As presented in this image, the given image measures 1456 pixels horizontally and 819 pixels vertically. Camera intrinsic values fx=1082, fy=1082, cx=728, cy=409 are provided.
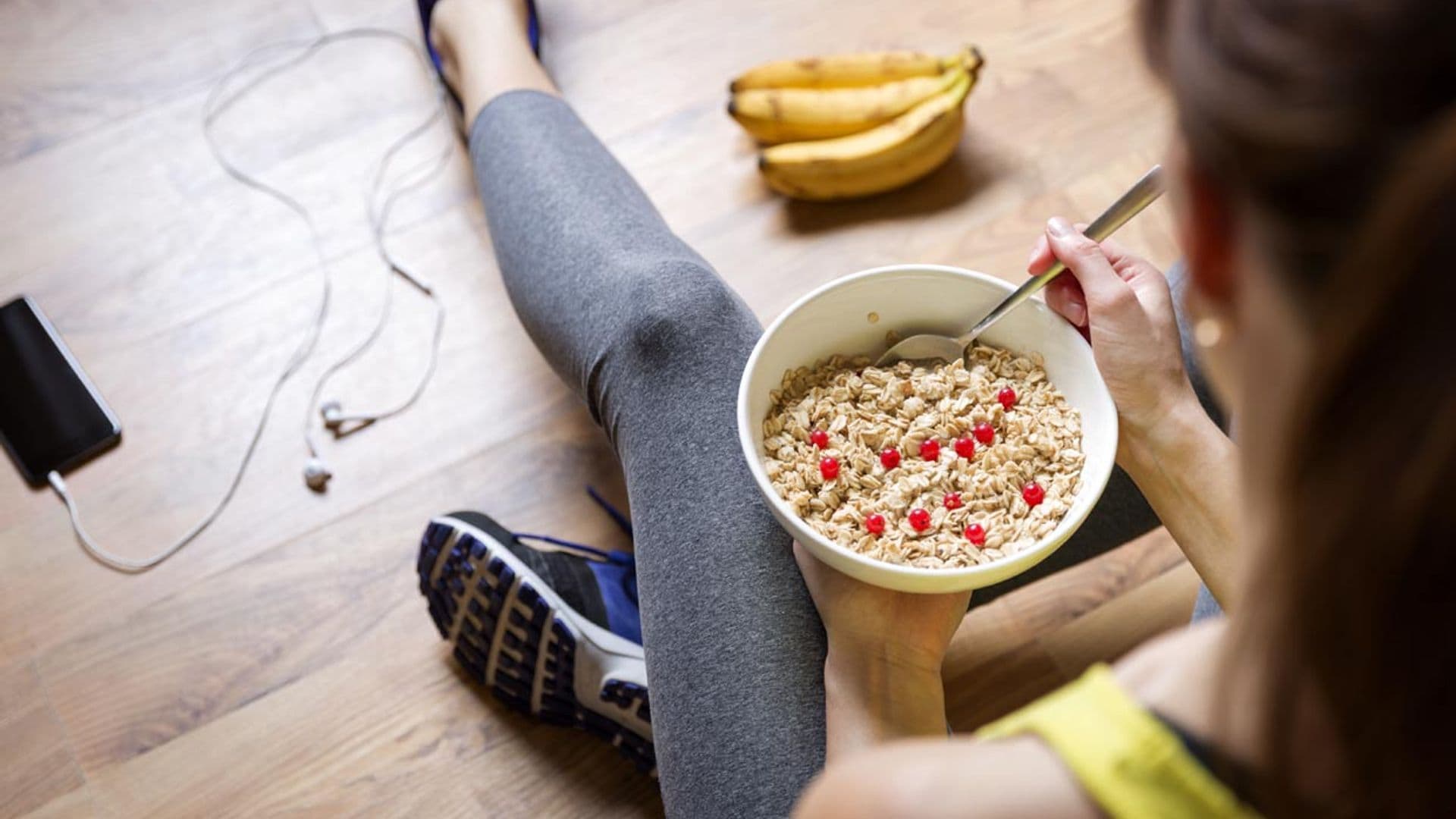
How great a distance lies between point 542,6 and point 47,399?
2.70ft

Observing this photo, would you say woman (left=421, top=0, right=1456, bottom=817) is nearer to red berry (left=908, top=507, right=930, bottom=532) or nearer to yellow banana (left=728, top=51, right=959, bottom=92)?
red berry (left=908, top=507, right=930, bottom=532)

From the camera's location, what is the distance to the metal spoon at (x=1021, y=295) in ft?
2.38

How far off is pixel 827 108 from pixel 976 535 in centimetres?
75

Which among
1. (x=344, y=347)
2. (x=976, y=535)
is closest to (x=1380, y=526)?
(x=976, y=535)

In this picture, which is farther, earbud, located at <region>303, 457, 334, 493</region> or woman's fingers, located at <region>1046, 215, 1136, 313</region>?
earbud, located at <region>303, 457, 334, 493</region>

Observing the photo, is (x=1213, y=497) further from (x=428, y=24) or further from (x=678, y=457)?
(x=428, y=24)

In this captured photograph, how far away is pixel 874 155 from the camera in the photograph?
4.34ft

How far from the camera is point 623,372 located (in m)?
0.92

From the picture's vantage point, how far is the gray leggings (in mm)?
791

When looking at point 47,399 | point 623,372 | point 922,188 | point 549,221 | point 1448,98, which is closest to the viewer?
point 1448,98

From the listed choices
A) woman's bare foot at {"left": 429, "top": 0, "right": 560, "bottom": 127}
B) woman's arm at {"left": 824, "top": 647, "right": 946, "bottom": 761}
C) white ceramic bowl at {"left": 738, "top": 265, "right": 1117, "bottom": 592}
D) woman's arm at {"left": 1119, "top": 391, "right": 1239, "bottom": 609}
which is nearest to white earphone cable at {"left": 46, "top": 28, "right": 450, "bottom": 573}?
woman's bare foot at {"left": 429, "top": 0, "right": 560, "bottom": 127}

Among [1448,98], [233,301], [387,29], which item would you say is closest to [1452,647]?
[1448,98]

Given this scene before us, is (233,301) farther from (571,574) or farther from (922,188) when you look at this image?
(922,188)

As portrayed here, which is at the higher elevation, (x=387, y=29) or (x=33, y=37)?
(x=33, y=37)
